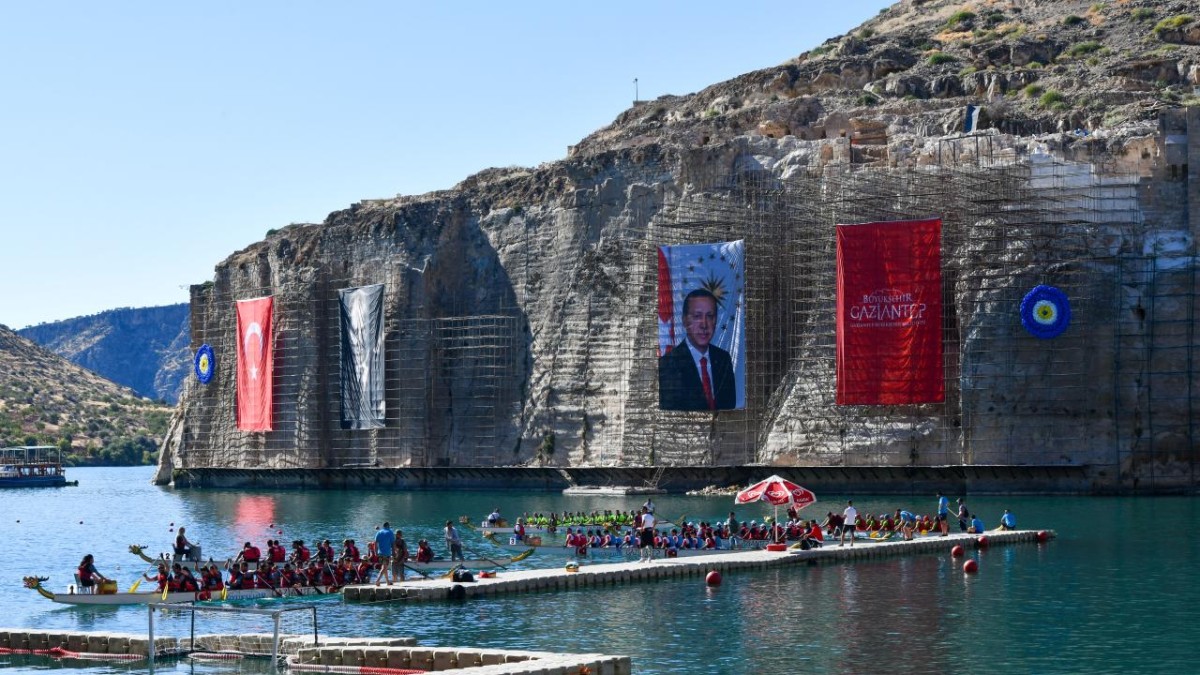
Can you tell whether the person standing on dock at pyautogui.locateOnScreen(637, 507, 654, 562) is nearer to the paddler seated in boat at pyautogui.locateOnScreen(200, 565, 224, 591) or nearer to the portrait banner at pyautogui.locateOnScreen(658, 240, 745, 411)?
the paddler seated in boat at pyautogui.locateOnScreen(200, 565, 224, 591)

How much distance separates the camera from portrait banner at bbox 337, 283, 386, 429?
12525 cm

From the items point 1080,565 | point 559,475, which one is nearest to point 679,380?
point 559,475

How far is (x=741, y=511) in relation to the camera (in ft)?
302

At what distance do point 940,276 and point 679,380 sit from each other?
54.7 feet

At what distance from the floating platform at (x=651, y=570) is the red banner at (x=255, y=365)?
7107cm

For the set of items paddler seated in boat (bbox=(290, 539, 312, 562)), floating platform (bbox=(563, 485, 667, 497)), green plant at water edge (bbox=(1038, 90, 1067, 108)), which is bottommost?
paddler seated in boat (bbox=(290, 539, 312, 562))

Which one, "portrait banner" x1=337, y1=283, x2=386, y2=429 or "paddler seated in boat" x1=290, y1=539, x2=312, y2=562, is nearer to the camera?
"paddler seated in boat" x1=290, y1=539, x2=312, y2=562

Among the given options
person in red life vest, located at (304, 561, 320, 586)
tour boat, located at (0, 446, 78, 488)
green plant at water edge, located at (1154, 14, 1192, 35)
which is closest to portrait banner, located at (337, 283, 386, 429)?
green plant at water edge, located at (1154, 14, 1192, 35)

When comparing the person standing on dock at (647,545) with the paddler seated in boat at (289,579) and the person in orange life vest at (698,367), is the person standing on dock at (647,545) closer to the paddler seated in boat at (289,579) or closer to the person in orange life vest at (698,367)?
the paddler seated in boat at (289,579)

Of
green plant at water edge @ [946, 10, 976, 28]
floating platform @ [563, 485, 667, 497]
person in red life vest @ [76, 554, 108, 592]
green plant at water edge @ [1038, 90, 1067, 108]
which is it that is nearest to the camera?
person in red life vest @ [76, 554, 108, 592]

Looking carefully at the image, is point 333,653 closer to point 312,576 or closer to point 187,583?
point 187,583

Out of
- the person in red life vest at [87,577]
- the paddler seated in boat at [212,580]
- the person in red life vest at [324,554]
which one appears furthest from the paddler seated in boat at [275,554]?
the person in red life vest at [87,577]

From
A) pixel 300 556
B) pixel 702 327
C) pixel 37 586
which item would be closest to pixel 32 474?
pixel 702 327

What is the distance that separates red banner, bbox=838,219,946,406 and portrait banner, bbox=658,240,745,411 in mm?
7655
